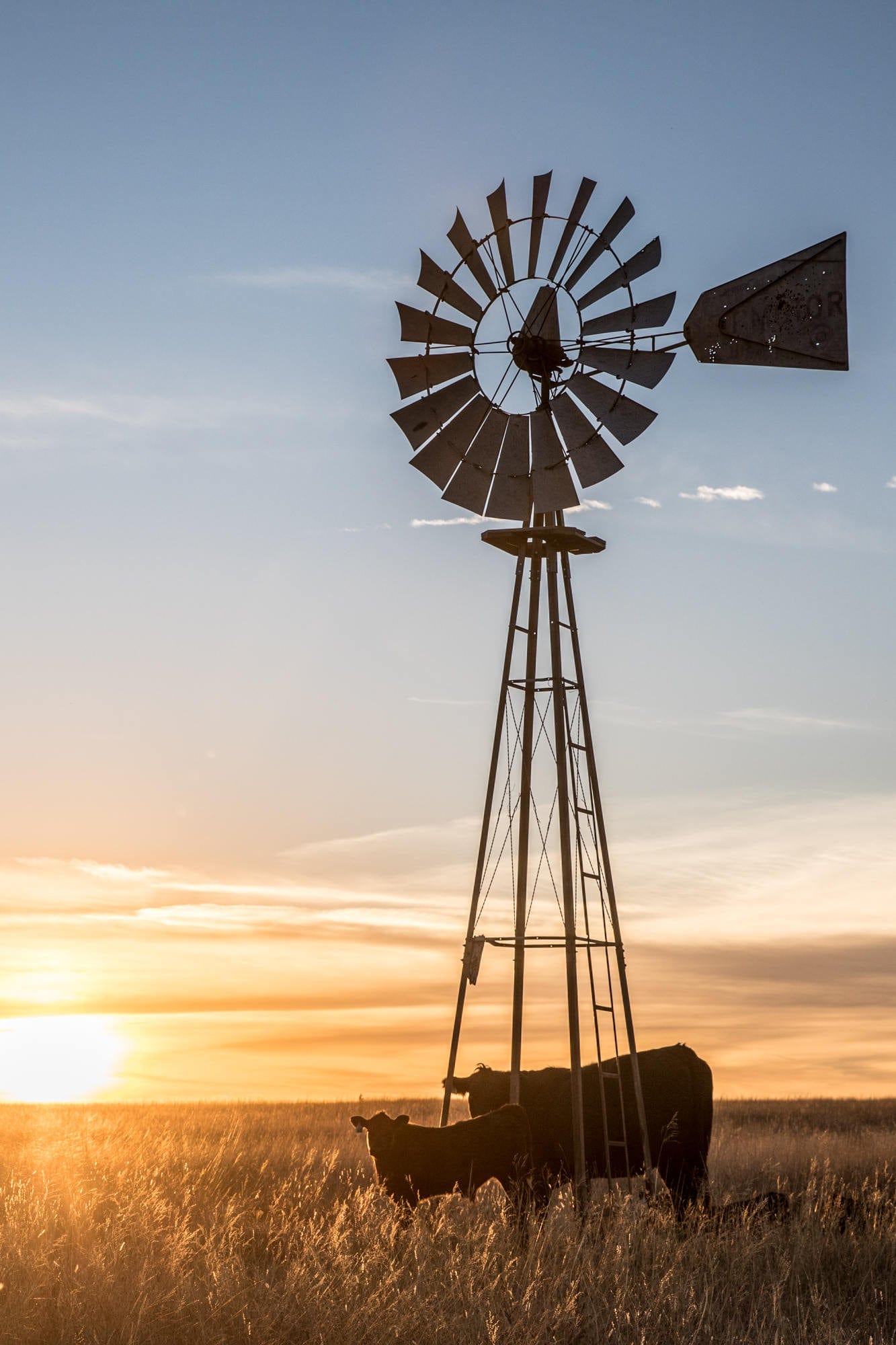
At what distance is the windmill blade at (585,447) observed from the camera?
13.6m

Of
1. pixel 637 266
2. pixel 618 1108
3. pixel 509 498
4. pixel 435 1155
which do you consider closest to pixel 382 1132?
pixel 435 1155

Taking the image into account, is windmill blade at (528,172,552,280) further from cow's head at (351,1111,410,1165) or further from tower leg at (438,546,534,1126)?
cow's head at (351,1111,410,1165)

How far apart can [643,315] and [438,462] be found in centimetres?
273

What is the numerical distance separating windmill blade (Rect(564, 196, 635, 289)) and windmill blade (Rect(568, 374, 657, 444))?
4.36 feet

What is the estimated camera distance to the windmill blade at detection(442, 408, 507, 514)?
14.0 m

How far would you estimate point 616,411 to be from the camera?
44.8ft

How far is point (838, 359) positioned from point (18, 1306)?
1089 centimetres

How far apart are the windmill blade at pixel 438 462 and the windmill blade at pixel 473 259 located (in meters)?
1.82

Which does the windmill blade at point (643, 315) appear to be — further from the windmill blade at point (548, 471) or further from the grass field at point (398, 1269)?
the grass field at point (398, 1269)

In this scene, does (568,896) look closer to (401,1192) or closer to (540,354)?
(401,1192)

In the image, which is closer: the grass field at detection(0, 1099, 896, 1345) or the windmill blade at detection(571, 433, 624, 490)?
the grass field at detection(0, 1099, 896, 1345)

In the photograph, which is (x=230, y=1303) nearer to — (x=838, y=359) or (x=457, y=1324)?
(x=457, y=1324)

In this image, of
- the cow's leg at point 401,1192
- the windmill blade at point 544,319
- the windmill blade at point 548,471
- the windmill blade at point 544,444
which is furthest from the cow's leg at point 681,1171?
the windmill blade at point 544,319

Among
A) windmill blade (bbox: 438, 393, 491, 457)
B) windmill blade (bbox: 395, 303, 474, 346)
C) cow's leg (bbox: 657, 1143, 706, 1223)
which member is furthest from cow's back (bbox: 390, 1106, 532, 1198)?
windmill blade (bbox: 395, 303, 474, 346)
